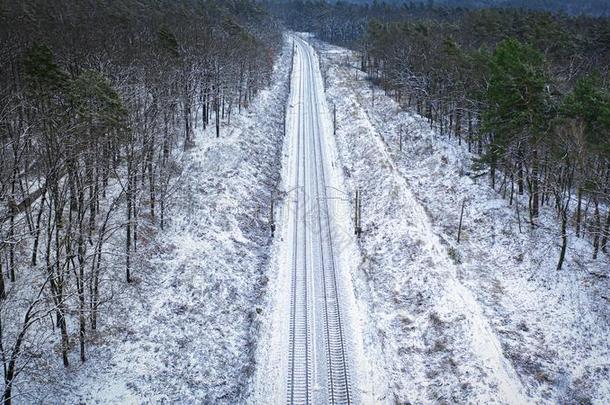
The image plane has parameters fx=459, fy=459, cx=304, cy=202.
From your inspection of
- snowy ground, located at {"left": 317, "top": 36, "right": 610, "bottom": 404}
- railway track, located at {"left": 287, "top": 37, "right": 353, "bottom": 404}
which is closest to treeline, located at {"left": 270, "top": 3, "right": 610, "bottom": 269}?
snowy ground, located at {"left": 317, "top": 36, "right": 610, "bottom": 404}

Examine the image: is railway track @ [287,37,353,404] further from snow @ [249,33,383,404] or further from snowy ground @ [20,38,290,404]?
snowy ground @ [20,38,290,404]

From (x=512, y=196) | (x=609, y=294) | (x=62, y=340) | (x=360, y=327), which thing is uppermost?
(x=512, y=196)

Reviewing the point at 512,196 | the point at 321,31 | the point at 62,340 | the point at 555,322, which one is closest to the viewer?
the point at 62,340

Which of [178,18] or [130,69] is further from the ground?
[178,18]

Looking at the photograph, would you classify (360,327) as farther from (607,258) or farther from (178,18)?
(178,18)

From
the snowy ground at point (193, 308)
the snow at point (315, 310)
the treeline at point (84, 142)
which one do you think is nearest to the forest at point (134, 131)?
the treeline at point (84, 142)

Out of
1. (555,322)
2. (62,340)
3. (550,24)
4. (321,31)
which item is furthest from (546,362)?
(321,31)

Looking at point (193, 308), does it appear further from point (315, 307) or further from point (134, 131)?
point (134, 131)
